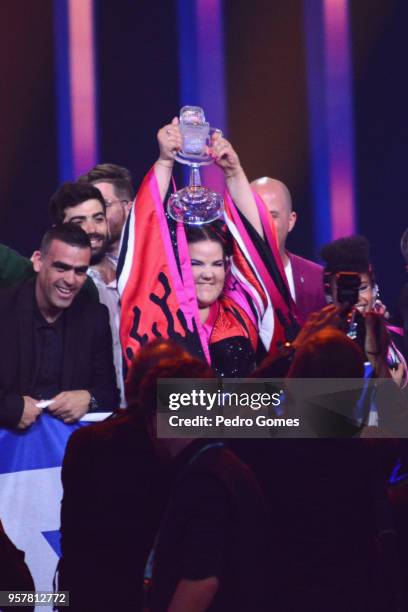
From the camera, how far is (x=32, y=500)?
279 cm

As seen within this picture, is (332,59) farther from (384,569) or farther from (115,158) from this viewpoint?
(384,569)

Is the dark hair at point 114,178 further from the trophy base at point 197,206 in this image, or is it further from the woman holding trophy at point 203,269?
the trophy base at point 197,206

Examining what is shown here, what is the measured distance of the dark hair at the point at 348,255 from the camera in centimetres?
359

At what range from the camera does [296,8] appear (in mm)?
4898

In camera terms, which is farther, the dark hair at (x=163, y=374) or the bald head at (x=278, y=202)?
the bald head at (x=278, y=202)

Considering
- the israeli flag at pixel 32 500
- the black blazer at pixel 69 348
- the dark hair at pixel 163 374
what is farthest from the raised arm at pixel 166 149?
the dark hair at pixel 163 374

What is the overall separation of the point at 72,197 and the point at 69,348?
814 millimetres

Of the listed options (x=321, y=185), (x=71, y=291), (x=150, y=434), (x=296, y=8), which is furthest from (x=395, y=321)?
(x=150, y=434)

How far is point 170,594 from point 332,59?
139 inches

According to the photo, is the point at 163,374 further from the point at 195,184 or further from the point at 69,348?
the point at 195,184

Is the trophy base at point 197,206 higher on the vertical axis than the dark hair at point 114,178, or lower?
lower

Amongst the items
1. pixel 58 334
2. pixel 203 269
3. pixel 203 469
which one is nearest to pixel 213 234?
pixel 203 269

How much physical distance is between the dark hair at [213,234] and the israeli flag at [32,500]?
811 millimetres

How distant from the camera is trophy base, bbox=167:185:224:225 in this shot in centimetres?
310
